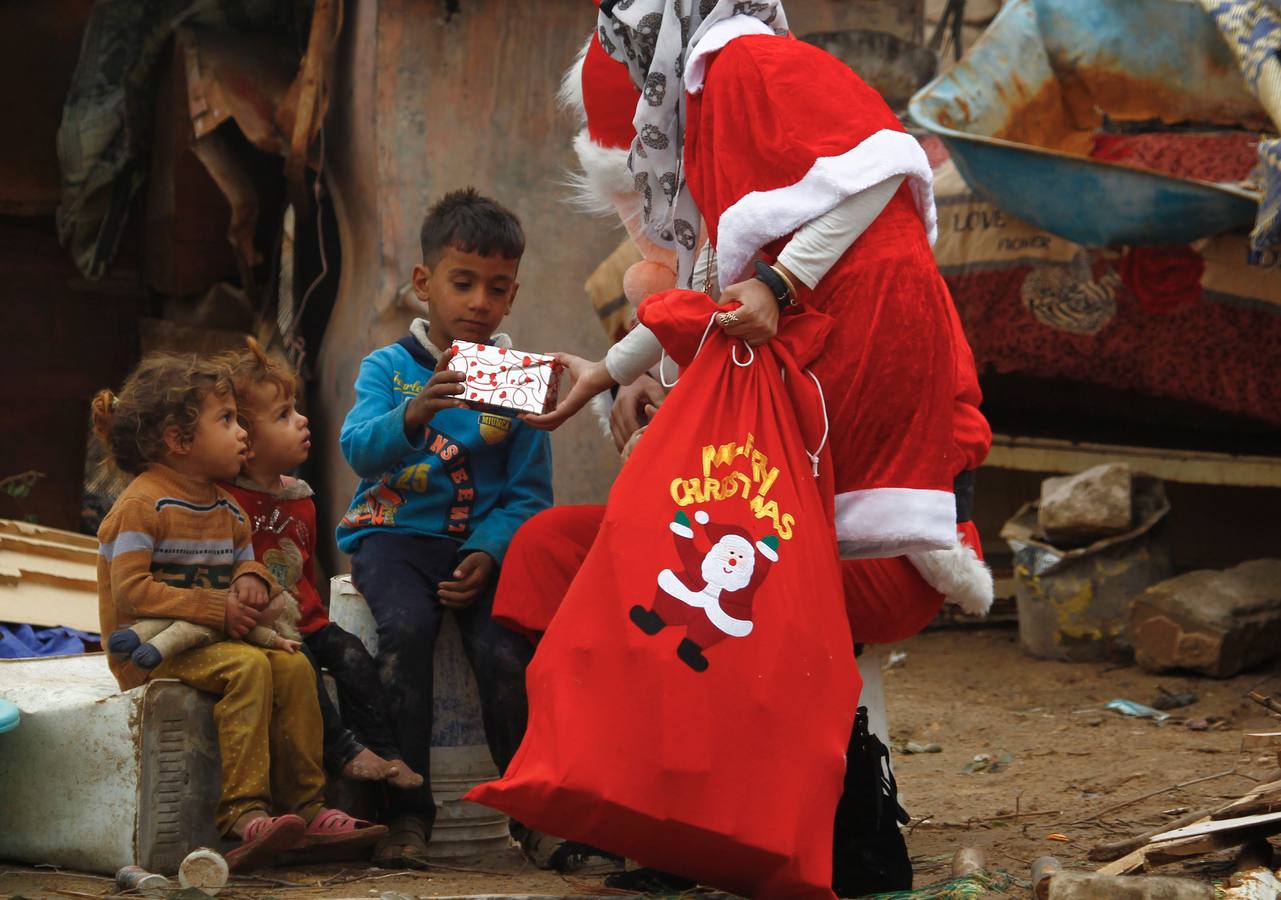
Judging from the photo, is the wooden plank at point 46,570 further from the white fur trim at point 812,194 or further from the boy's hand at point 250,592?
the white fur trim at point 812,194

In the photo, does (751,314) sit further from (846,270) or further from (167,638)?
(167,638)

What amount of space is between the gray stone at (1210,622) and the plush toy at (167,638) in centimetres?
375

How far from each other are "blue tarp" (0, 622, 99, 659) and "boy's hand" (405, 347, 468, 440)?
6.35 ft

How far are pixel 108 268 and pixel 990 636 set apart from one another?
461cm

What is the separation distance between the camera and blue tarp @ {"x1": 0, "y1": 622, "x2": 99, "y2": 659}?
15.6 ft

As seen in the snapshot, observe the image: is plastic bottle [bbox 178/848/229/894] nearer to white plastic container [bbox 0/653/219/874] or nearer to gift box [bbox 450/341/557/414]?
white plastic container [bbox 0/653/219/874]

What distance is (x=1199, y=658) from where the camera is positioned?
580 centimetres

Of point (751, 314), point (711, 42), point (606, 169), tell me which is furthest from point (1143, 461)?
point (751, 314)

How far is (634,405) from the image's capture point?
11.5 ft

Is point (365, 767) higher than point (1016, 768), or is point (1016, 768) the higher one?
point (365, 767)

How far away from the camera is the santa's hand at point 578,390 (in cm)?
318

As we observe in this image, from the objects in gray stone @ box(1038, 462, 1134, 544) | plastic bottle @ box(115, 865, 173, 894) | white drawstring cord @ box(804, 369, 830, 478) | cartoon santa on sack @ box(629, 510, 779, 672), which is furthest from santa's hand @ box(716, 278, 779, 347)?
gray stone @ box(1038, 462, 1134, 544)

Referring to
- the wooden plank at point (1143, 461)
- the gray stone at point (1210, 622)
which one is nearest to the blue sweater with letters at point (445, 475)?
the gray stone at point (1210, 622)

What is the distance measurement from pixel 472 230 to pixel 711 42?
823 millimetres
